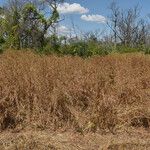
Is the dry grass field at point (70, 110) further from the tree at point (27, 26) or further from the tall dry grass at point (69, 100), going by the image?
the tree at point (27, 26)

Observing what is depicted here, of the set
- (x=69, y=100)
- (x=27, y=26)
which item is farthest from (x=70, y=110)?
(x=27, y=26)

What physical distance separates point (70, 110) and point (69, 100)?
300mm

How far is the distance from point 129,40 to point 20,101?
51.2 meters

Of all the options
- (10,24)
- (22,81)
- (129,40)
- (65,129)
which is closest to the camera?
(65,129)

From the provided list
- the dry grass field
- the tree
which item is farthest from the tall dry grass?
the tree

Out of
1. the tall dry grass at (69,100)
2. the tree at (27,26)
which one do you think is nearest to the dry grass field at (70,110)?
the tall dry grass at (69,100)

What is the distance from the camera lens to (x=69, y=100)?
297 inches

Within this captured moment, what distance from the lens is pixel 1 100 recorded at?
722 cm

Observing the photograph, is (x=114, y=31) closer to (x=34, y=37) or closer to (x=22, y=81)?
(x=34, y=37)

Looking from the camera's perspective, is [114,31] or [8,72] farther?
[114,31]

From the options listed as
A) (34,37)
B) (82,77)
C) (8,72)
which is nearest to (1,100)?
(8,72)

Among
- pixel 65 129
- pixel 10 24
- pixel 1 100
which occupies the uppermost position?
pixel 10 24

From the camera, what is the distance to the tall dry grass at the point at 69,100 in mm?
7168

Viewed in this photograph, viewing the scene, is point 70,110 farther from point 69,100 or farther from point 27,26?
point 27,26
